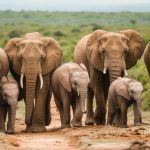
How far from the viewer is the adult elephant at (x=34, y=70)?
1691cm

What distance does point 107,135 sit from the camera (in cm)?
1416

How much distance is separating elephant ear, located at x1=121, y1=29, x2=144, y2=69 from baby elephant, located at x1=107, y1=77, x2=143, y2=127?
1.54 meters

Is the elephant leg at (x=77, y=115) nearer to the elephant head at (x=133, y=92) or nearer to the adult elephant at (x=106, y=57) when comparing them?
the elephant head at (x=133, y=92)

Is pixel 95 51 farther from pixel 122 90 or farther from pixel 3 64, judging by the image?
pixel 3 64

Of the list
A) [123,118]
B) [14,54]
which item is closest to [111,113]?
[123,118]

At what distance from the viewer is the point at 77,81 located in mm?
16266

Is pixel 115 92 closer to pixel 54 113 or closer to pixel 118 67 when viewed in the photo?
pixel 118 67

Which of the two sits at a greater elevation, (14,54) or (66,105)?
(14,54)

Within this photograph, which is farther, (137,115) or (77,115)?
(77,115)

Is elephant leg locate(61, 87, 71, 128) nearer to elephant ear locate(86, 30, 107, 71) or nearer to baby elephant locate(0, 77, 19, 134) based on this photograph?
baby elephant locate(0, 77, 19, 134)

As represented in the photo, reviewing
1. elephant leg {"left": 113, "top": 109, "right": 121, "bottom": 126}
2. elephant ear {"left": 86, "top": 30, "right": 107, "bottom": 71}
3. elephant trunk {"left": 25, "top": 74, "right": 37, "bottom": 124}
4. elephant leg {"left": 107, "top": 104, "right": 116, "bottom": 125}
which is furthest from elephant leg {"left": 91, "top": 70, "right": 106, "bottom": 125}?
elephant trunk {"left": 25, "top": 74, "right": 37, "bottom": 124}

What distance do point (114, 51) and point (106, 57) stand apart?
0.72ft

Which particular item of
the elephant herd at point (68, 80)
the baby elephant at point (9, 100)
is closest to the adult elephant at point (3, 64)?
the elephant herd at point (68, 80)

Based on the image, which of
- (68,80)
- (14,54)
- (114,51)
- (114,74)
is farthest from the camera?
(14,54)
